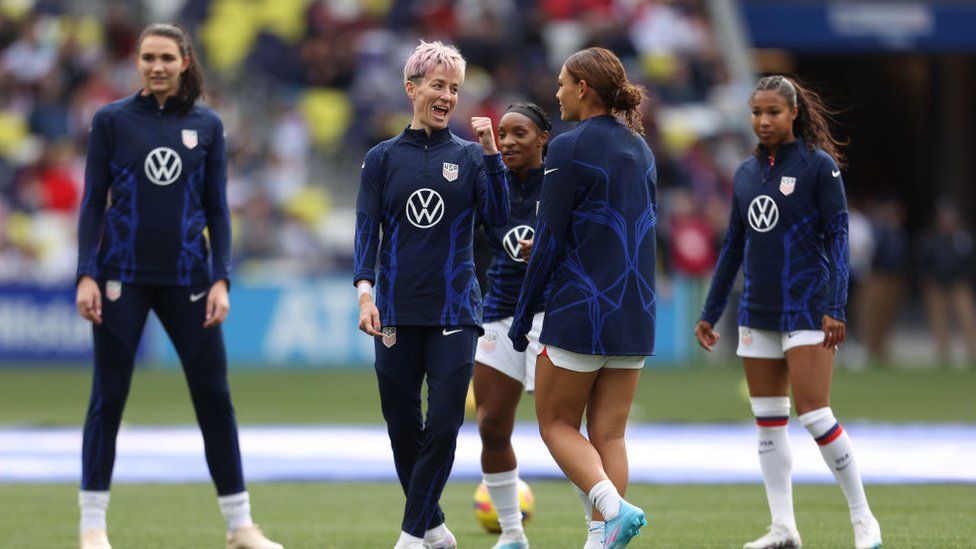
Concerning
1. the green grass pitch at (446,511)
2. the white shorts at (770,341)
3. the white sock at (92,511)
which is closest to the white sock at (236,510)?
the green grass pitch at (446,511)

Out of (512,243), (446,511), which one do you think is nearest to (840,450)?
(512,243)

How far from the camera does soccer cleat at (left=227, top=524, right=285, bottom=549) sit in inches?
293

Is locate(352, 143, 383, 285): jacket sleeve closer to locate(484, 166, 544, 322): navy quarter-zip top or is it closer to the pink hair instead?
the pink hair

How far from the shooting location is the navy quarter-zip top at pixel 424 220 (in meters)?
6.88

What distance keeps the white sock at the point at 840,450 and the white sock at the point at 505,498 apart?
139 centimetres

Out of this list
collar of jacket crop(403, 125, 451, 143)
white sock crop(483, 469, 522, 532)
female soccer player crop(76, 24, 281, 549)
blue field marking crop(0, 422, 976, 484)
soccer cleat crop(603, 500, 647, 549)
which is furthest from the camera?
blue field marking crop(0, 422, 976, 484)

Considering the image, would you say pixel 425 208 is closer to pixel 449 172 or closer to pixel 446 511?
pixel 449 172

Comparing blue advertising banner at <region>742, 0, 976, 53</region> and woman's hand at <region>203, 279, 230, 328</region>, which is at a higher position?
blue advertising banner at <region>742, 0, 976, 53</region>

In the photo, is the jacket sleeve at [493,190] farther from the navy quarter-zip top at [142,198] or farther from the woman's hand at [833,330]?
the woman's hand at [833,330]

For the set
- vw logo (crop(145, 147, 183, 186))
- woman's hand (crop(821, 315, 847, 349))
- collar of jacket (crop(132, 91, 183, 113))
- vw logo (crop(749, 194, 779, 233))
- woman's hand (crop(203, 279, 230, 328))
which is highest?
collar of jacket (crop(132, 91, 183, 113))

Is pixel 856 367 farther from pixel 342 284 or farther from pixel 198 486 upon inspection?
pixel 198 486

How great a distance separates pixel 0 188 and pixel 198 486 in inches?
485

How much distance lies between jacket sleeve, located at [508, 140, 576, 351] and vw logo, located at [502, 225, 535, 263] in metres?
0.96

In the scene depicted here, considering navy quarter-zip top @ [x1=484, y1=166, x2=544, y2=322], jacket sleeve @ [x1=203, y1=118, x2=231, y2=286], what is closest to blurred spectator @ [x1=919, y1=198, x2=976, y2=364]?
navy quarter-zip top @ [x1=484, y1=166, x2=544, y2=322]
